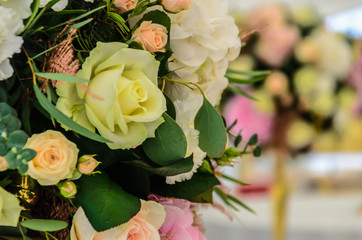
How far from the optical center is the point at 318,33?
69.3 inches

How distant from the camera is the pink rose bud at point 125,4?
19.7 inches

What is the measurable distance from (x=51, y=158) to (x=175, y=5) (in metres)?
0.19

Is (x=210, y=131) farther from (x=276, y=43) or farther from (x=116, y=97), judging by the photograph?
(x=276, y=43)

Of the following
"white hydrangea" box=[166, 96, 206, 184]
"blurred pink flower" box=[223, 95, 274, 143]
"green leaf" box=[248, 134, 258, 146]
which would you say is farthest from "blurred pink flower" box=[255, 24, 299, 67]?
"white hydrangea" box=[166, 96, 206, 184]

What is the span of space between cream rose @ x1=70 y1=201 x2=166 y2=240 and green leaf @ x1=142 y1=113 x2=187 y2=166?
0.06 meters

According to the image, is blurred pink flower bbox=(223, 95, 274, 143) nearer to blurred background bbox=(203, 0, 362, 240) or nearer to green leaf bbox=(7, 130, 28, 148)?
blurred background bbox=(203, 0, 362, 240)

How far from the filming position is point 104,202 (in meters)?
0.45

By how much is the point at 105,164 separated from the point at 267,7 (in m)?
1.43

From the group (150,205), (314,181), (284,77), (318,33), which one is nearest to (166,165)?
(150,205)

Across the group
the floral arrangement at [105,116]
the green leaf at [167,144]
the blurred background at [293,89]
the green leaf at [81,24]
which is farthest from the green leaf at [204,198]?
the blurred background at [293,89]

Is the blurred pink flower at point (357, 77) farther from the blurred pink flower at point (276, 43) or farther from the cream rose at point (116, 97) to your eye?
the cream rose at point (116, 97)

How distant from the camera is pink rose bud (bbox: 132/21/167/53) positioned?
490mm

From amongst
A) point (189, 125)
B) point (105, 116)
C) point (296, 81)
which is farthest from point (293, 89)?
point (105, 116)

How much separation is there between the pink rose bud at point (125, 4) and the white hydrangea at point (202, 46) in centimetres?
4
